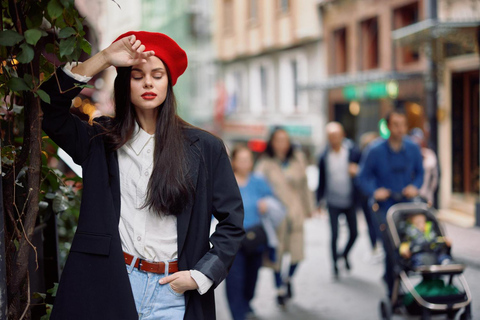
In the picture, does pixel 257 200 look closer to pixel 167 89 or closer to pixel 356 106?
pixel 167 89

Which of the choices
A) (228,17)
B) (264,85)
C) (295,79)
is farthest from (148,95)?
(228,17)

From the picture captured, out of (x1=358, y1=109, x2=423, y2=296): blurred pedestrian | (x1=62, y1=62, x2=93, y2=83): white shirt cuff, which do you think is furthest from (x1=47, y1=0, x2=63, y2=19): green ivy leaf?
(x1=358, y1=109, x2=423, y2=296): blurred pedestrian

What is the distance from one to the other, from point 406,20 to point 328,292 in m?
13.6

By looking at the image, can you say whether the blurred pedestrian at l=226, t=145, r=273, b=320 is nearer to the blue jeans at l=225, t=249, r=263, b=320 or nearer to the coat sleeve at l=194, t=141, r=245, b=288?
the blue jeans at l=225, t=249, r=263, b=320

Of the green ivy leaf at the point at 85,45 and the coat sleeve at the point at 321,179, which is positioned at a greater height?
the green ivy leaf at the point at 85,45

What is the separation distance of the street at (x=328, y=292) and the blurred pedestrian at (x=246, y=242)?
0.64m

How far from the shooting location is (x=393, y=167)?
24.3ft

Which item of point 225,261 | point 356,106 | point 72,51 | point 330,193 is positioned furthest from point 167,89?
point 356,106

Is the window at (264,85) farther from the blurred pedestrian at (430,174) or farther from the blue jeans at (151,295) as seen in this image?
the blue jeans at (151,295)

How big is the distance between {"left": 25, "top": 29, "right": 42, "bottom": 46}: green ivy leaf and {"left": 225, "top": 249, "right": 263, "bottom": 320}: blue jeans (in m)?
4.27

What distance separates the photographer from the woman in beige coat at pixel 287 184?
7.91 meters

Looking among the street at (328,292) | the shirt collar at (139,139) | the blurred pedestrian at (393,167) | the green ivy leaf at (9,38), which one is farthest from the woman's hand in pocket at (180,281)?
the blurred pedestrian at (393,167)

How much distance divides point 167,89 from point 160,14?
4338 cm

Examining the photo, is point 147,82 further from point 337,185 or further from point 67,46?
point 337,185
